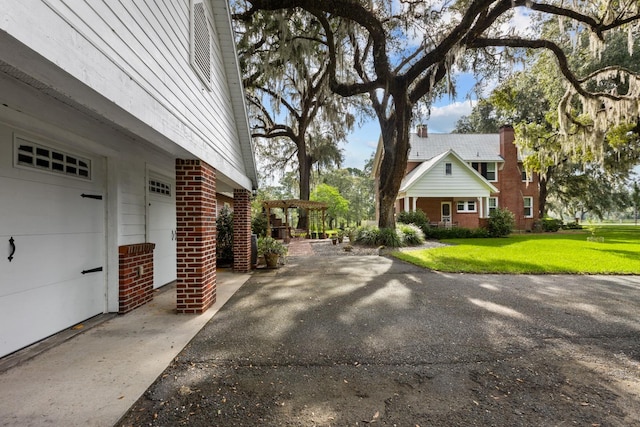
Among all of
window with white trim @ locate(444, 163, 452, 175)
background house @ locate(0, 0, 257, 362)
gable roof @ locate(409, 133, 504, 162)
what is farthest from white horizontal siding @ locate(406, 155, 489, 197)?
background house @ locate(0, 0, 257, 362)

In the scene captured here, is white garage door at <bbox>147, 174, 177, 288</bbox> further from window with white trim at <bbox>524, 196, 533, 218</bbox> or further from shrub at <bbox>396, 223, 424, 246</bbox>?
window with white trim at <bbox>524, 196, 533, 218</bbox>

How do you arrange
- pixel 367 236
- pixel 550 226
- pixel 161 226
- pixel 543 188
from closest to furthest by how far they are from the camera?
pixel 161 226 < pixel 367 236 < pixel 550 226 < pixel 543 188

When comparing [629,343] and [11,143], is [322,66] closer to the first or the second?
[11,143]

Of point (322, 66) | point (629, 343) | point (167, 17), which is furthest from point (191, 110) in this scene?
point (322, 66)

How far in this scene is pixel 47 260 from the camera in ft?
11.2

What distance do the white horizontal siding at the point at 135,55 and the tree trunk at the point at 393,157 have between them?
7457mm

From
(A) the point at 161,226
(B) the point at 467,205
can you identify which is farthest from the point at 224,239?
(B) the point at 467,205

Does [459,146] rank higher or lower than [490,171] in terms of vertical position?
higher

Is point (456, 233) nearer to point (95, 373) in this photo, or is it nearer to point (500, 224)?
point (500, 224)

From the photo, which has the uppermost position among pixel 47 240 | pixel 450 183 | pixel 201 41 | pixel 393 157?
pixel 201 41

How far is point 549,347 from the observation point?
3.32 meters

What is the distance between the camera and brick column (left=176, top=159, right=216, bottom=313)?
4402 mm

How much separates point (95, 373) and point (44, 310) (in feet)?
4.28

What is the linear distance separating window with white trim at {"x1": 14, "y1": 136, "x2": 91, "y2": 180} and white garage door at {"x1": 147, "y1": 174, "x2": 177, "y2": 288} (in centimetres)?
144
